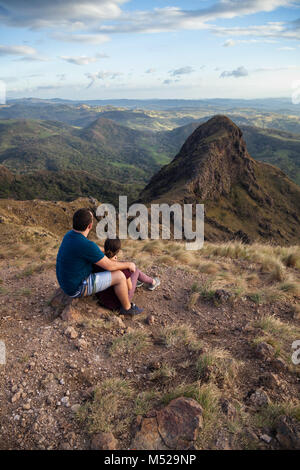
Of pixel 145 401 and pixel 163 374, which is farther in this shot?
pixel 163 374

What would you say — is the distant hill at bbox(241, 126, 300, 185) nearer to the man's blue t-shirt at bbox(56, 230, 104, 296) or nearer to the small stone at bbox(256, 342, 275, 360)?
the small stone at bbox(256, 342, 275, 360)

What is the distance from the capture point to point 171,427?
8.97 ft

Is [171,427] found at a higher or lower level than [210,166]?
lower

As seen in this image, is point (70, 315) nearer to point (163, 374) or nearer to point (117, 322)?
point (117, 322)

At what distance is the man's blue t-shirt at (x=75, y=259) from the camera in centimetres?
423

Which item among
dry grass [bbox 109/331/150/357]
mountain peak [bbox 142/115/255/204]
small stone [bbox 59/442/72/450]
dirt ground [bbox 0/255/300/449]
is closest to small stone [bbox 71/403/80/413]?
dirt ground [bbox 0/255/300/449]

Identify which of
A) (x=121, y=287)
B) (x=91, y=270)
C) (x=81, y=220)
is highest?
(x=81, y=220)

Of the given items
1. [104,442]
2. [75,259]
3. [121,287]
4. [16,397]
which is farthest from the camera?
[121,287]

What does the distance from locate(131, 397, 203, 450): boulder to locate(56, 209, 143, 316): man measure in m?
2.19

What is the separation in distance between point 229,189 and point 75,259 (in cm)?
5598

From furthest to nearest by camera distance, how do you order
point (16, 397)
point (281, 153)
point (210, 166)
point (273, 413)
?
point (281, 153)
point (210, 166)
point (16, 397)
point (273, 413)

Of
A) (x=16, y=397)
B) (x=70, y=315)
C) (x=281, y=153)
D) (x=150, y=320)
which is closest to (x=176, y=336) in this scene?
(x=150, y=320)

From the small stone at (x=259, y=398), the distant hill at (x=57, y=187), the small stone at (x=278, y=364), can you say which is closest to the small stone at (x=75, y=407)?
the small stone at (x=259, y=398)
